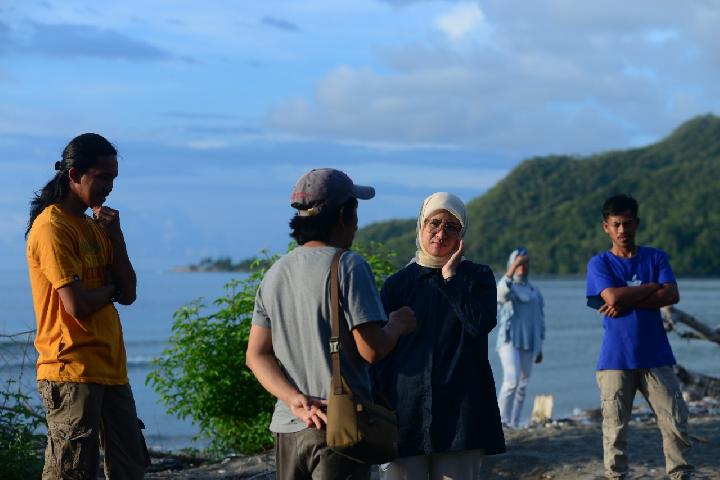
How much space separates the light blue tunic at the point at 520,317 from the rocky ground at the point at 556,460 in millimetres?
1606

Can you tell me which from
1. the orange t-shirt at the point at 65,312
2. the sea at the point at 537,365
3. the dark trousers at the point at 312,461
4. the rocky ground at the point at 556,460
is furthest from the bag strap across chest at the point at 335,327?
the rocky ground at the point at 556,460

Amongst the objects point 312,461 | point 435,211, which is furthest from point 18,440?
point 312,461

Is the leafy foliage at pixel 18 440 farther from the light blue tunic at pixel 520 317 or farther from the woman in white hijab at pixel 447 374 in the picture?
the light blue tunic at pixel 520 317

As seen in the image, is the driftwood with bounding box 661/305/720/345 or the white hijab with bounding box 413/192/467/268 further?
the driftwood with bounding box 661/305/720/345

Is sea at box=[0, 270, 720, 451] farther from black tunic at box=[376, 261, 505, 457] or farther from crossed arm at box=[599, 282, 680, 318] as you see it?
crossed arm at box=[599, 282, 680, 318]

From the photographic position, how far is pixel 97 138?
5.53 metres

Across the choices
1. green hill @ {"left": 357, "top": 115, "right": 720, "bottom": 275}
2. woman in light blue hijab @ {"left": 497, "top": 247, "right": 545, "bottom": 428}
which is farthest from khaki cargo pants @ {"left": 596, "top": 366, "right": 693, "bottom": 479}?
green hill @ {"left": 357, "top": 115, "right": 720, "bottom": 275}

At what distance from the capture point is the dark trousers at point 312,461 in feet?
14.2

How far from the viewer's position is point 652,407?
798 centimetres

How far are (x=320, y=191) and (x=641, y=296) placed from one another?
160 inches

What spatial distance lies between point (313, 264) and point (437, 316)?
4.84ft

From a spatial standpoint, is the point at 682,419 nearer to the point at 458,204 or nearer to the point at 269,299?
the point at 458,204

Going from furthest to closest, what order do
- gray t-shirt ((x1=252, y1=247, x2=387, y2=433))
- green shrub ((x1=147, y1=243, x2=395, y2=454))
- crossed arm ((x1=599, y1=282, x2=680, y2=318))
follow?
green shrub ((x1=147, y1=243, x2=395, y2=454))
crossed arm ((x1=599, y1=282, x2=680, y2=318))
gray t-shirt ((x1=252, y1=247, x2=387, y2=433))

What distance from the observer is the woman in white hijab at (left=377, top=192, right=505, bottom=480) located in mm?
5598
